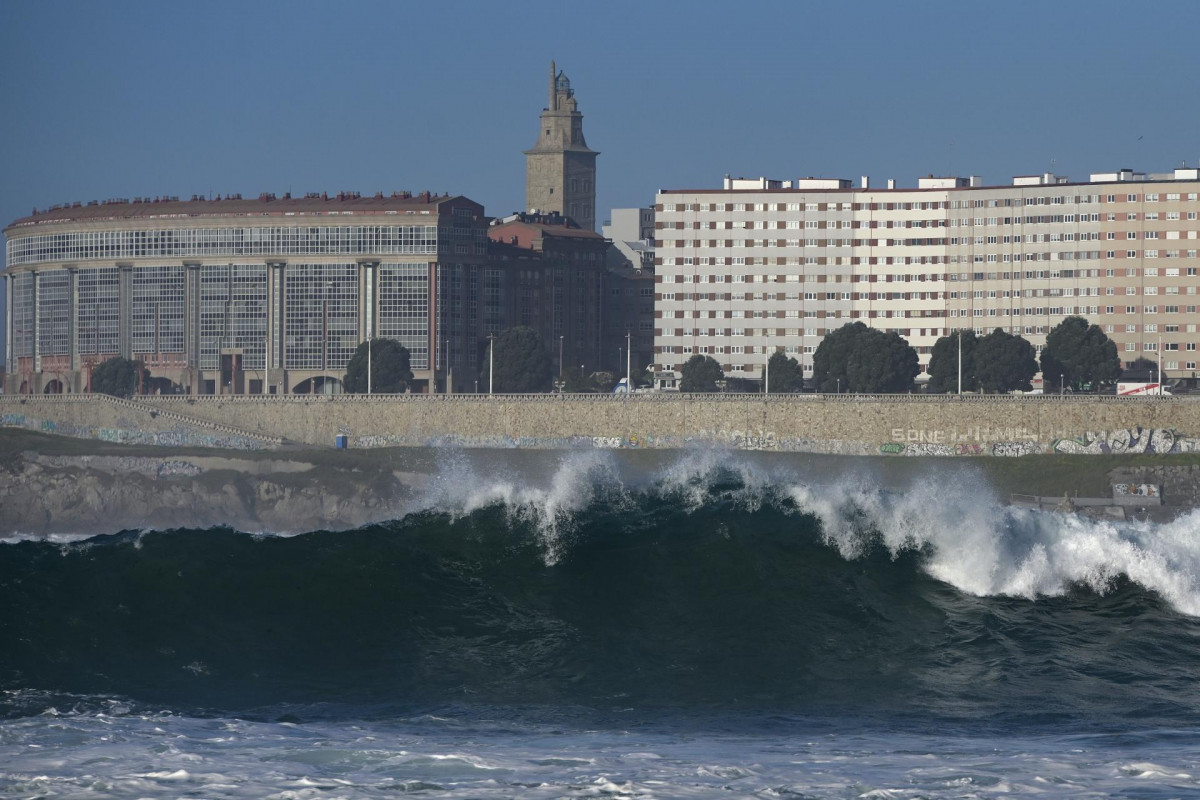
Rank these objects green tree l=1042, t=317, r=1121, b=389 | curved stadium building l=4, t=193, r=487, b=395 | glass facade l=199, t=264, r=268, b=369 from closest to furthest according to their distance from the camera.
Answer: green tree l=1042, t=317, r=1121, b=389
curved stadium building l=4, t=193, r=487, b=395
glass facade l=199, t=264, r=268, b=369

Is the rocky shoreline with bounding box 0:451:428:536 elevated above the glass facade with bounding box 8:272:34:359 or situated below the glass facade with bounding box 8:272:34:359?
below

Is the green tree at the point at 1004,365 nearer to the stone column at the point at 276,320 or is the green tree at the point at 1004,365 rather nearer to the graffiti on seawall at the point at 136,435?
the graffiti on seawall at the point at 136,435

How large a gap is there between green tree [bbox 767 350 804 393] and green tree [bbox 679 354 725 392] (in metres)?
4.23

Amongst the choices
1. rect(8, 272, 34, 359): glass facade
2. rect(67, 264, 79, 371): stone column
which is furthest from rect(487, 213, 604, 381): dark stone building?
rect(8, 272, 34, 359): glass facade

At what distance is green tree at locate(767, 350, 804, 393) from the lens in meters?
123

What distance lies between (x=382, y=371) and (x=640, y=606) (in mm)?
102447

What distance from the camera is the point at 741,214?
13825 cm

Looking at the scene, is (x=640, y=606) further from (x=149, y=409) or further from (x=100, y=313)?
(x=100, y=313)

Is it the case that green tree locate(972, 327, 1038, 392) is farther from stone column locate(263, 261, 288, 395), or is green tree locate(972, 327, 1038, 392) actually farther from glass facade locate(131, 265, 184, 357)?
glass facade locate(131, 265, 184, 357)

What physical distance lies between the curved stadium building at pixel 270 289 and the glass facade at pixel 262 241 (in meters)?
0.08

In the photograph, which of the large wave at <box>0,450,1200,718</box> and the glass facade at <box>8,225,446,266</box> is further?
the glass facade at <box>8,225,446,266</box>

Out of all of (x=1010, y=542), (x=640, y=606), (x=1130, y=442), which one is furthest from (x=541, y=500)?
(x=1130, y=442)

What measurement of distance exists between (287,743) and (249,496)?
235 feet

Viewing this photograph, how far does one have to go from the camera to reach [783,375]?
404 feet
